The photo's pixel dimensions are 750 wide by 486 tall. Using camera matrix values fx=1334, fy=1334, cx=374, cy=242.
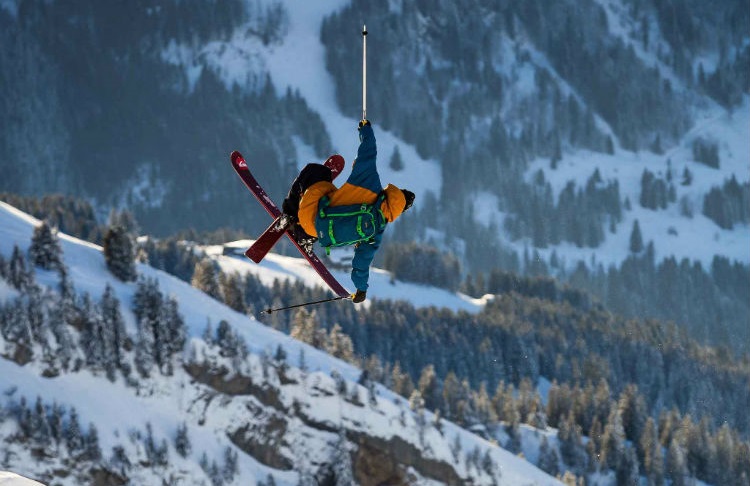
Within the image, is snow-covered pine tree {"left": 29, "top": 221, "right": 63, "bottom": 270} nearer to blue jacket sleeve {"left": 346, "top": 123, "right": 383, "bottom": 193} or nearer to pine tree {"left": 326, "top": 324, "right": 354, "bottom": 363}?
pine tree {"left": 326, "top": 324, "right": 354, "bottom": 363}

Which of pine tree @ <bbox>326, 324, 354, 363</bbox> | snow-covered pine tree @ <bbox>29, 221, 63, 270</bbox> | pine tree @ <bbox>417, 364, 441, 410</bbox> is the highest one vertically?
pine tree @ <bbox>417, 364, 441, 410</bbox>

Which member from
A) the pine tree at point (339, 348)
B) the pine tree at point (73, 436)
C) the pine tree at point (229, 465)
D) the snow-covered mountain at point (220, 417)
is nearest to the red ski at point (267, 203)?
the snow-covered mountain at point (220, 417)

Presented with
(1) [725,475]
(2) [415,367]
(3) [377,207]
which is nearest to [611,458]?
(1) [725,475]

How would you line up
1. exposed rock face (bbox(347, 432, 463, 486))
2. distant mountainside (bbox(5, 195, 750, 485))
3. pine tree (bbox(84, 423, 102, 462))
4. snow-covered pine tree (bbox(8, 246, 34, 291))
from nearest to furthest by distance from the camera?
pine tree (bbox(84, 423, 102, 462)), distant mountainside (bbox(5, 195, 750, 485)), snow-covered pine tree (bbox(8, 246, 34, 291)), exposed rock face (bbox(347, 432, 463, 486))

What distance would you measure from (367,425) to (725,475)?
57.5 metres

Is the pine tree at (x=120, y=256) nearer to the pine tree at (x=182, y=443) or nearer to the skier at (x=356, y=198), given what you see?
the pine tree at (x=182, y=443)

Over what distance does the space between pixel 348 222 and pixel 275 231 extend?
14.2 feet

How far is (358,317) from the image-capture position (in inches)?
6491

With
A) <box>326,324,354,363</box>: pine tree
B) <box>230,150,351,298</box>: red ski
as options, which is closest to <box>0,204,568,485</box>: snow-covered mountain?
<box>326,324,354,363</box>: pine tree

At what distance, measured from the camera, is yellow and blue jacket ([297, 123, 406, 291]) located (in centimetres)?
2461

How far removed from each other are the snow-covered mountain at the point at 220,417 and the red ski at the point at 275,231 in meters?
42.2

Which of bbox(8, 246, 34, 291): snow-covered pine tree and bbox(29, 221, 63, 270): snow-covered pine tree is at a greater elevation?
bbox(29, 221, 63, 270): snow-covered pine tree

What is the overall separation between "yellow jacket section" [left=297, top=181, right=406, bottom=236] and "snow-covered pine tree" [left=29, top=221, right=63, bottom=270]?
60870 millimetres

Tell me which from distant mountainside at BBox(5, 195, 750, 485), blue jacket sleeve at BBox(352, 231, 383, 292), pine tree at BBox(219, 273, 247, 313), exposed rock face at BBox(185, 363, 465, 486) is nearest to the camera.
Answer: blue jacket sleeve at BBox(352, 231, 383, 292)
